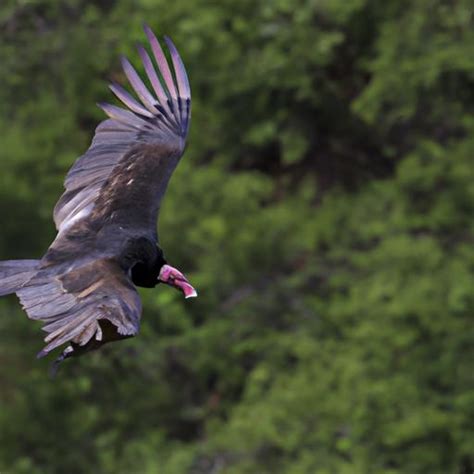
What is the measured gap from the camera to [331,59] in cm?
1263

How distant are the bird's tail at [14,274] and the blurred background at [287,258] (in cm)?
463

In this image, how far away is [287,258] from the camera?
12.4 m

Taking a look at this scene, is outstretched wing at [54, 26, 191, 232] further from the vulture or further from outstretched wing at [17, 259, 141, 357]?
outstretched wing at [17, 259, 141, 357]

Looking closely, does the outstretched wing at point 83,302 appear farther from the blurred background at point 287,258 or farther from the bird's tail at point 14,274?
the blurred background at point 287,258

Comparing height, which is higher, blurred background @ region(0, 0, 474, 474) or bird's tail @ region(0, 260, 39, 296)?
bird's tail @ region(0, 260, 39, 296)

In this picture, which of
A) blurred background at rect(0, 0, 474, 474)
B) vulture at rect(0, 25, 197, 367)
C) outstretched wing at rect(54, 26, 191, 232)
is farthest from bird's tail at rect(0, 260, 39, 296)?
blurred background at rect(0, 0, 474, 474)

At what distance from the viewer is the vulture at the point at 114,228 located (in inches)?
234

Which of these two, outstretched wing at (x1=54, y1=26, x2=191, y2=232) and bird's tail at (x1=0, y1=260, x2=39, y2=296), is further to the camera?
outstretched wing at (x1=54, y1=26, x2=191, y2=232)

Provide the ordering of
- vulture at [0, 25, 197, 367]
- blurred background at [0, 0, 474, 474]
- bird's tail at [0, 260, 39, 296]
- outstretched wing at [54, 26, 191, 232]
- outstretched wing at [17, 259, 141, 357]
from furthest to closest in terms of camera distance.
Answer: blurred background at [0, 0, 474, 474] < outstretched wing at [54, 26, 191, 232] < bird's tail at [0, 260, 39, 296] < vulture at [0, 25, 197, 367] < outstretched wing at [17, 259, 141, 357]

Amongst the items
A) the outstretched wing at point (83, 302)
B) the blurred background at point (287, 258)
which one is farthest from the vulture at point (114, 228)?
the blurred background at point (287, 258)

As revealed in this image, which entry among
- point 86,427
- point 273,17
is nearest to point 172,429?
point 86,427

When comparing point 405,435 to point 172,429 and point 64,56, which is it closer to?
point 172,429

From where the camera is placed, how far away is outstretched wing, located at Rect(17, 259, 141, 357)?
19.1ft

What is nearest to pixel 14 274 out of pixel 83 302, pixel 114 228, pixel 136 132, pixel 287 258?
pixel 114 228
